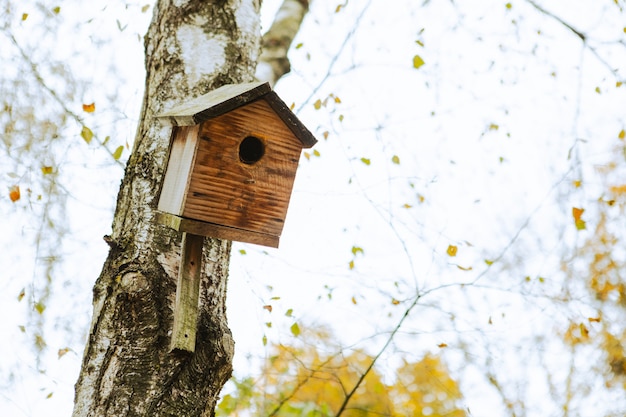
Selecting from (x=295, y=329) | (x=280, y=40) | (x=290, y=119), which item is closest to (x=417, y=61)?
(x=280, y=40)

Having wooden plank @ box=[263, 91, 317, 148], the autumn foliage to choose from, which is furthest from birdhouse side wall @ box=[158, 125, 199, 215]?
the autumn foliage

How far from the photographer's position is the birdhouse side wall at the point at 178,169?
1628 millimetres

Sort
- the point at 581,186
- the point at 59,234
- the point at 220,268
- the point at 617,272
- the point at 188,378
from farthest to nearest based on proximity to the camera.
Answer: the point at 617,272 → the point at 581,186 → the point at 59,234 → the point at 220,268 → the point at 188,378

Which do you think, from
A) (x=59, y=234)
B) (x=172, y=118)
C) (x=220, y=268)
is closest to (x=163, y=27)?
(x=172, y=118)

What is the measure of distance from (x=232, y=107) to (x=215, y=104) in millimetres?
55

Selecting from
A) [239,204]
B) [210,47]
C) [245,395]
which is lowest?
[245,395]

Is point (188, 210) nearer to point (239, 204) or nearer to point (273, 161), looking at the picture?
point (239, 204)

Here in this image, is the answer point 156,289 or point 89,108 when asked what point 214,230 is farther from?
point 89,108

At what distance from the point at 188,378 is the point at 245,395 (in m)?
2.39

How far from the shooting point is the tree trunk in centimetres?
166

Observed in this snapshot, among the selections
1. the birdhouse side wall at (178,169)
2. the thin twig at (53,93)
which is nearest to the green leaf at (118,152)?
the thin twig at (53,93)

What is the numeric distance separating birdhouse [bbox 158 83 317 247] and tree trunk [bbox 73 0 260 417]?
0.52 ft

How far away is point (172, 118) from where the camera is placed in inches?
67.1

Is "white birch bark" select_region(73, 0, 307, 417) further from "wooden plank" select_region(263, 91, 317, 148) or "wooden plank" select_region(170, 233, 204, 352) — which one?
"wooden plank" select_region(263, 91, 317, 148)
